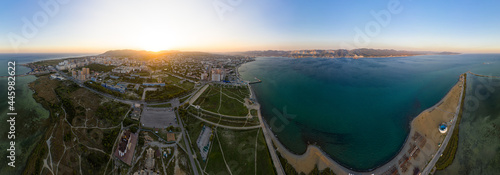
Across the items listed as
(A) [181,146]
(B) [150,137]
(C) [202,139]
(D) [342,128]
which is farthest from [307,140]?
(B) [150,137]

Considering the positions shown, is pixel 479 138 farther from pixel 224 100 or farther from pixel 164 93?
pixel 164 93

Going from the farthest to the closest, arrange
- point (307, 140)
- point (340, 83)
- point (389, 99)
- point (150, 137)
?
point (340, 83) < point (389, 99) < point (307, 140) < point (150, 137)

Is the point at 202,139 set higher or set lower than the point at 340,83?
lower

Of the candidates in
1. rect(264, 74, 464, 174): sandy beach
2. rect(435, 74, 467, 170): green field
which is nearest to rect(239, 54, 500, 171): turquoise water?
rect(264, 74, 464, 174): sandy beach

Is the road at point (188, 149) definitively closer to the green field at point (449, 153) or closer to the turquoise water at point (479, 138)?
the turquoise water at point (479, 138)

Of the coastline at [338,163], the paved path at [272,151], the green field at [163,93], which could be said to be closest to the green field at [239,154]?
the paved path at [272,151]

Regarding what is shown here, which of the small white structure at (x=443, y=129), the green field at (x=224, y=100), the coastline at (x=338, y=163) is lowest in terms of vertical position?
the coastline at (x=338, y=163)

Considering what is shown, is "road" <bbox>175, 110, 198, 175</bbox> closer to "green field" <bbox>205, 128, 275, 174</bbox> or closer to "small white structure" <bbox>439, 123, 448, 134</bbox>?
"green field" <bbox>205, 128, 275, 174</bbox>

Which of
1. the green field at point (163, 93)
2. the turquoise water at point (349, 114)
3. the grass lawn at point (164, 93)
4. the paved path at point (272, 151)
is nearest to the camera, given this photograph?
the paved path at point (272, 151)

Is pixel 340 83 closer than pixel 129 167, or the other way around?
pixel 129 167

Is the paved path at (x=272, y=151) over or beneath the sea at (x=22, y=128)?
beneath

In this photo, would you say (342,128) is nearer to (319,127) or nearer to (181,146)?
(319,127)
